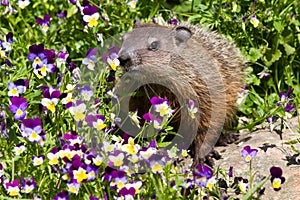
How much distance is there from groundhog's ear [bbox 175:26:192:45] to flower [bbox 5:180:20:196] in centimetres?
192

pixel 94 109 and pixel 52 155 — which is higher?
pixel 94 109

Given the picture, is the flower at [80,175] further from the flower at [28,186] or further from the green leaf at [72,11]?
the green leaf at [72,11]

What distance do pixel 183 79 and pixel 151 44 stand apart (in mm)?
365

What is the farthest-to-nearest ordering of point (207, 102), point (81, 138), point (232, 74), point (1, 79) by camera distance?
point (232, 74) → point (207, 102) → point (1, 79) → point (81, 138)

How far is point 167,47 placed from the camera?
470cm

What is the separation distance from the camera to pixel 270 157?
433cm

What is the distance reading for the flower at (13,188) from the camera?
10.9ft

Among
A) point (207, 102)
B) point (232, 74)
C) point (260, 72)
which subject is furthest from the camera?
point (260, 72)

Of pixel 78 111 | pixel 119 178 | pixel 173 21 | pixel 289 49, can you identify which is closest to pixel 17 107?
pixel 78 111

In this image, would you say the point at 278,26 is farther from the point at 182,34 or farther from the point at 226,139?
the point at 226,139

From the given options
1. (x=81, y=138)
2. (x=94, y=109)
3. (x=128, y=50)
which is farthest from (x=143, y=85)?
(x=81, y=138)

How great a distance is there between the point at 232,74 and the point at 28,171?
6.84ft

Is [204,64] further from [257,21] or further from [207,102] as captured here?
[257,21]

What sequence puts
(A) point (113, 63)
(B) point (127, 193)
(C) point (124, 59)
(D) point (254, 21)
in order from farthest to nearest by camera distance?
(D) point (254, 21) → (C) point (124, 59) → (A) point (113, 63) → (B) point (127, 193)
